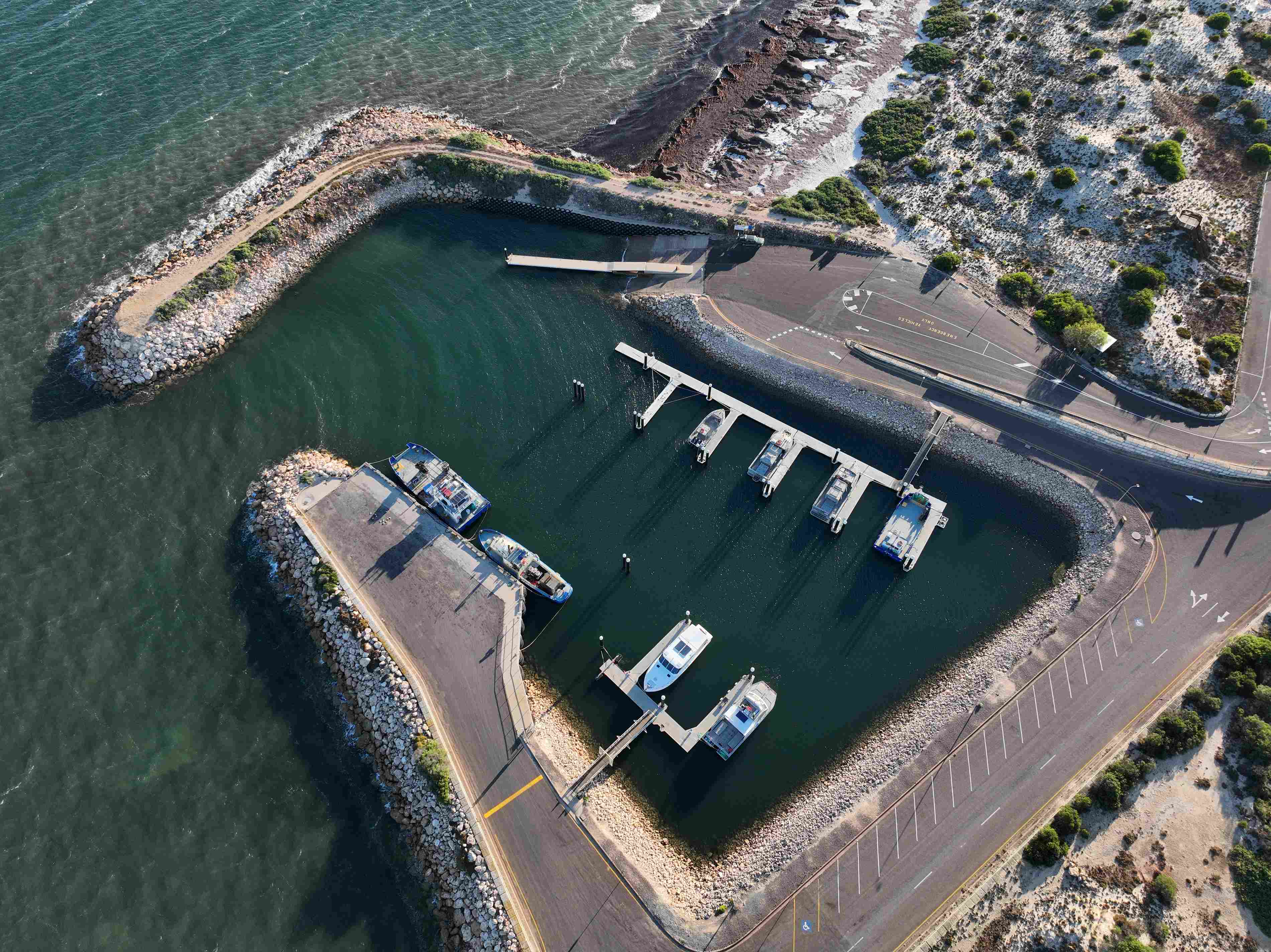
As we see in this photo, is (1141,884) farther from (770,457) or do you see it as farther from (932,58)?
(932,58)

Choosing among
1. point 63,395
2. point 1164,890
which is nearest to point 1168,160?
point 1164,890

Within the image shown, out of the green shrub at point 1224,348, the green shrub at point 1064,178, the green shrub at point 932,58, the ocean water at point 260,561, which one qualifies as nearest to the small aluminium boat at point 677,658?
the ocean water at point 260,561

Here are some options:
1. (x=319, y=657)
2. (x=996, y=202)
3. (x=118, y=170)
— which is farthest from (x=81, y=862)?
(x=996, y=202)

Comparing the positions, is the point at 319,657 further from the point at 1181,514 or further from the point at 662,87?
the point at 662,87

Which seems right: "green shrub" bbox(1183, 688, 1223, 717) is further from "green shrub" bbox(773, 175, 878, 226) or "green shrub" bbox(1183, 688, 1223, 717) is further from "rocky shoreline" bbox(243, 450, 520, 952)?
"green shrub" bbox(773, 175, 878, 226)

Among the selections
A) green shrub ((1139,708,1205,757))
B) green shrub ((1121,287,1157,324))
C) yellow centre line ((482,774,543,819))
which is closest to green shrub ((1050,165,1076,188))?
green shrub ((1121,287,1157,324))
